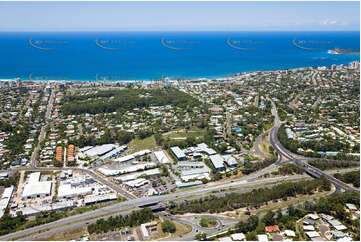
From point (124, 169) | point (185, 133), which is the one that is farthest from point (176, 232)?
point (185, 133)

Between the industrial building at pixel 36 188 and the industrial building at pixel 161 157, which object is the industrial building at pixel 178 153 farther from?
the industrial building at pixel 36 188

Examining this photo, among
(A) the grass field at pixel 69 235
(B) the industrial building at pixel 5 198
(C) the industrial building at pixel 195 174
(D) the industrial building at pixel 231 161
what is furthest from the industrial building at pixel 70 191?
(D) the industrial building at pixel 231 161

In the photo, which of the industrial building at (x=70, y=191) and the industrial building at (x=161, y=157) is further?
the industrial building at (x=161, y=157)

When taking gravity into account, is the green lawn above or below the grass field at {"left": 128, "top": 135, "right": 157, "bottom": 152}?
above

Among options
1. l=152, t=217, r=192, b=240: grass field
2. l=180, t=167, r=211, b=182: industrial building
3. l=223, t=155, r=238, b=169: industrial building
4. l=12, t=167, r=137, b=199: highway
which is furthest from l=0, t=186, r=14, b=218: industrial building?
l=223, t=155, r=238, b=169: industrial building

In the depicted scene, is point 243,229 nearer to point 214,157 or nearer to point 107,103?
point 214,157

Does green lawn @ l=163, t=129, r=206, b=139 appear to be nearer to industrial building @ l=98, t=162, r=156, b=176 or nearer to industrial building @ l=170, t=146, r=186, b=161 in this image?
industrial building @ l=170, t=146, r=186, b=161

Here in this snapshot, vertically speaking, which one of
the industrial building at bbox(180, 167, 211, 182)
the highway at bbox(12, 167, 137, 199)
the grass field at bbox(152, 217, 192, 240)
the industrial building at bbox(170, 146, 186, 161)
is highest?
the industrial building at bbox(170, 146, 186, 161)

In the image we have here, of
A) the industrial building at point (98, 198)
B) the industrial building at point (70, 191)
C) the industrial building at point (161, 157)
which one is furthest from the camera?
the industrial building at point (161, 157)

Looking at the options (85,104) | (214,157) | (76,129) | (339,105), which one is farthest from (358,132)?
(85,104)
